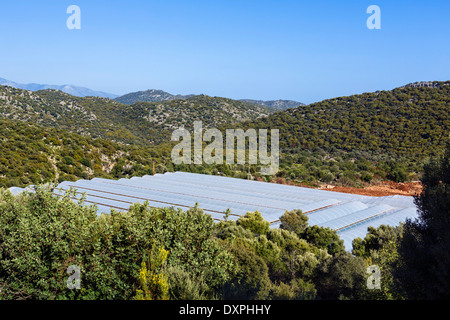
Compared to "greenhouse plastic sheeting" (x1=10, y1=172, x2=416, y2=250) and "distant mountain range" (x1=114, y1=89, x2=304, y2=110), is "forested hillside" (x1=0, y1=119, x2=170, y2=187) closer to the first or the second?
"greenhouse plastic sheeting" (x1=10, y1=172, x2=416, y2=250)

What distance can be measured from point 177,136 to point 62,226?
56.0m

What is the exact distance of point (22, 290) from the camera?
25.0ft

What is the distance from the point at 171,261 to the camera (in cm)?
829

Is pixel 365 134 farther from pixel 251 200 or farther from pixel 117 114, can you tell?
pixel 117 114

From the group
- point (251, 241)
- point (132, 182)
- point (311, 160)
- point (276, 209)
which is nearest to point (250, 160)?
point (311, 160)

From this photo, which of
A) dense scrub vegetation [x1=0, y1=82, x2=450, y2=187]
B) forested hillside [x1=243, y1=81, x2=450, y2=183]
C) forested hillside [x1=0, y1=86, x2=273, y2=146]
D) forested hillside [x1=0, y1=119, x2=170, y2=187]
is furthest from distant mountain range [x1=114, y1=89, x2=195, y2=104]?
forested hillside [x1=0, y1=119, x2=170, y2=187]

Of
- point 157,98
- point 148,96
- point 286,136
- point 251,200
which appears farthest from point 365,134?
point 148,96

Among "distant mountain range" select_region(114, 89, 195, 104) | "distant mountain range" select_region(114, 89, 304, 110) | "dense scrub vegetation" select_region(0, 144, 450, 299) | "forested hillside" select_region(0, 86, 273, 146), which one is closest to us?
"dense scrub vegetation" select_region(0, 144, 450, 299)

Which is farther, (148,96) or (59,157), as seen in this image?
(148,96)

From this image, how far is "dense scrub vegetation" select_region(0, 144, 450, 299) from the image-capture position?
6.97 m

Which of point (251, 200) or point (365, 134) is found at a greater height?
point (365, 134)

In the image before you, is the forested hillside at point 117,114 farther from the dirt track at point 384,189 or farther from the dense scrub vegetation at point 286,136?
the dirt track at point 384,189

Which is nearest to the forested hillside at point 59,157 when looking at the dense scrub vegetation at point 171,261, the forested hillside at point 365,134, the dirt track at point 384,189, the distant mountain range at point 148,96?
the forested hillside at point 365,134
